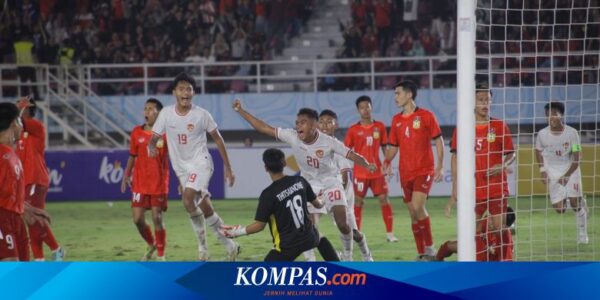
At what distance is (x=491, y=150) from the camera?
34.8 feet

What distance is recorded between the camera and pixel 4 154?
27.3 feet

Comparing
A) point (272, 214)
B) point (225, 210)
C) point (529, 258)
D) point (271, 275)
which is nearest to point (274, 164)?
point (272, 214)

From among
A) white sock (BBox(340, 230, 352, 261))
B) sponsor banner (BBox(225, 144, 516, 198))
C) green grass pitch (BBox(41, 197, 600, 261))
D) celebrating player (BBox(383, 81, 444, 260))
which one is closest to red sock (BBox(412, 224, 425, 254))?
celebrating player (BBox(383, 81, 444, 260))

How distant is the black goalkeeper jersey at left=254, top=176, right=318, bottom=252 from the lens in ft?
29.9

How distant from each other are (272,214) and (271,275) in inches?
75.9

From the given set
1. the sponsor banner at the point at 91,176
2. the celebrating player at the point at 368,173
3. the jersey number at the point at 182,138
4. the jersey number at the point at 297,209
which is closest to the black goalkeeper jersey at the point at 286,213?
the jersey number at the point at 297,209

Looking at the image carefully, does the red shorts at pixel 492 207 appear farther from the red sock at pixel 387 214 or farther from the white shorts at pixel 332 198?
the red sock at pixel 387 214

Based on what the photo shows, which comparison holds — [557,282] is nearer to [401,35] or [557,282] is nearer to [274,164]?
[274,164]

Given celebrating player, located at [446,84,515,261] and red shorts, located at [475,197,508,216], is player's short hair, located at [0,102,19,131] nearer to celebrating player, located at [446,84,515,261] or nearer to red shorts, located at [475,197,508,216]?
celebrating player, located at [446,84,515,261]

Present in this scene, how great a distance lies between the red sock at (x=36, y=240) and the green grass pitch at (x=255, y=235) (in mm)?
731

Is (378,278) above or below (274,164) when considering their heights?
below

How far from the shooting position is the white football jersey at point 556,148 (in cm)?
1326

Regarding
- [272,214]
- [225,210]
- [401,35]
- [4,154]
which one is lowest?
[225,210]

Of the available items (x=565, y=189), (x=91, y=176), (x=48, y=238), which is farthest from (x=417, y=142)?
(x=91, y=176)
